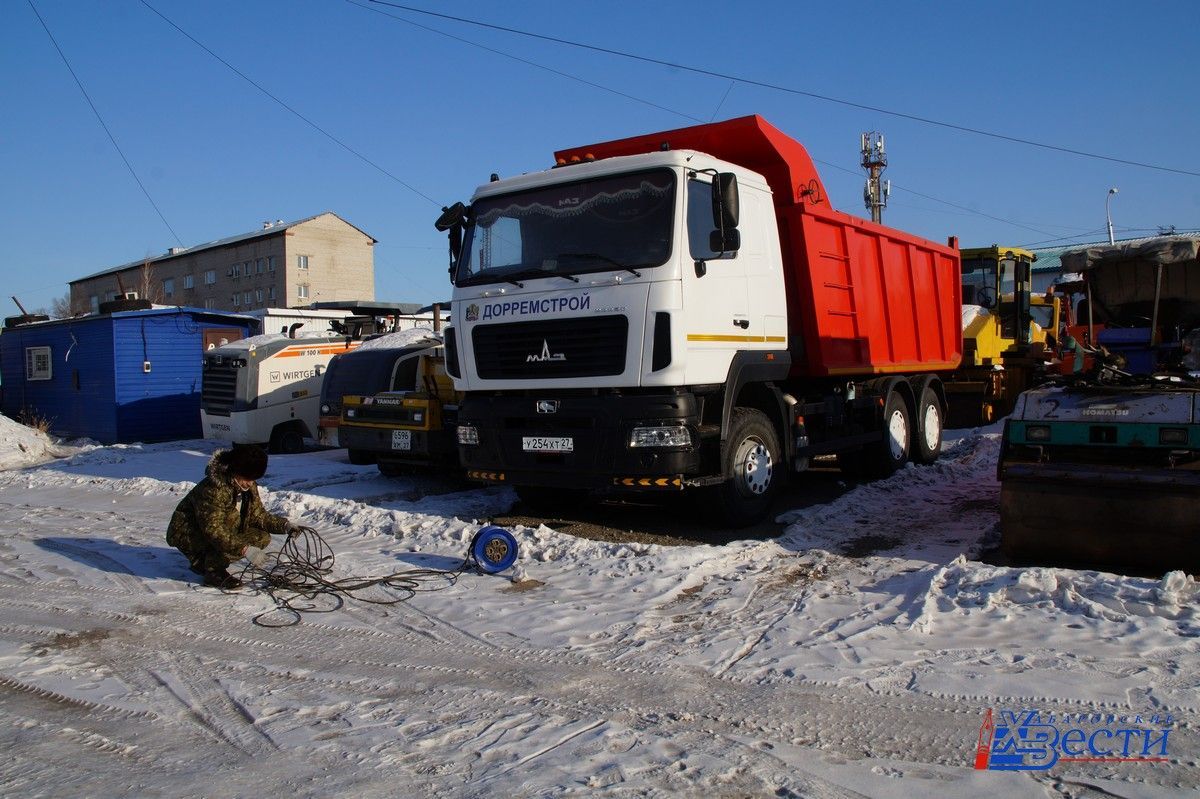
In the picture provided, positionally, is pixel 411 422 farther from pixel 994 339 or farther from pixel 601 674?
pixel 994 339

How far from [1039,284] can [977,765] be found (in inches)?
Result: 2179

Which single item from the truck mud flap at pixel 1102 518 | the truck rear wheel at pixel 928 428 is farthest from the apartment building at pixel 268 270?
the truck mud flap at pixel 1102 518

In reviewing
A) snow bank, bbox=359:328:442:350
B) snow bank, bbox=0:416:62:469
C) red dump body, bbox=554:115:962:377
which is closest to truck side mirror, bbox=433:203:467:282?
red dump body, bbox=554:115:962:377

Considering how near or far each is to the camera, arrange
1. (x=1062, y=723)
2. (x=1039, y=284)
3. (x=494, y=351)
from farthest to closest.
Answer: (x=1039, y=284), (x=494, y=351), (x=1062, y=723)

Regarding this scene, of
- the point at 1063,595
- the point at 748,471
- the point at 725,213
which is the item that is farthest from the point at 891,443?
the point at 1063,595

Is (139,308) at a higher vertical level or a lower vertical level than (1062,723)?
higher

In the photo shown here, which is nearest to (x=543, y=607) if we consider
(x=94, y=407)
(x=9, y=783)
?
(x=9, y=783)

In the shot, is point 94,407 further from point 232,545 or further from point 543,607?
point 543,607

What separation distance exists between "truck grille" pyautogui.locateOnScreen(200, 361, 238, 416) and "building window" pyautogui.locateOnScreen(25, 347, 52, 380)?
7.67 meters

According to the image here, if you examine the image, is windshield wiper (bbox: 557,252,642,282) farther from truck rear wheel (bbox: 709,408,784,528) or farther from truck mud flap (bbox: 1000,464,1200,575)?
truck mud flap (bbox: 1000,464,1200,575)

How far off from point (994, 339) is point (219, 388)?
14420mm

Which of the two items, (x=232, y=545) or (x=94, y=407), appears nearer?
(x=232, y=545)

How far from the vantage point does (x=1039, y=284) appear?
52250 mm

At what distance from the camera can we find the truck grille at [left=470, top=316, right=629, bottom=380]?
23.9ft
